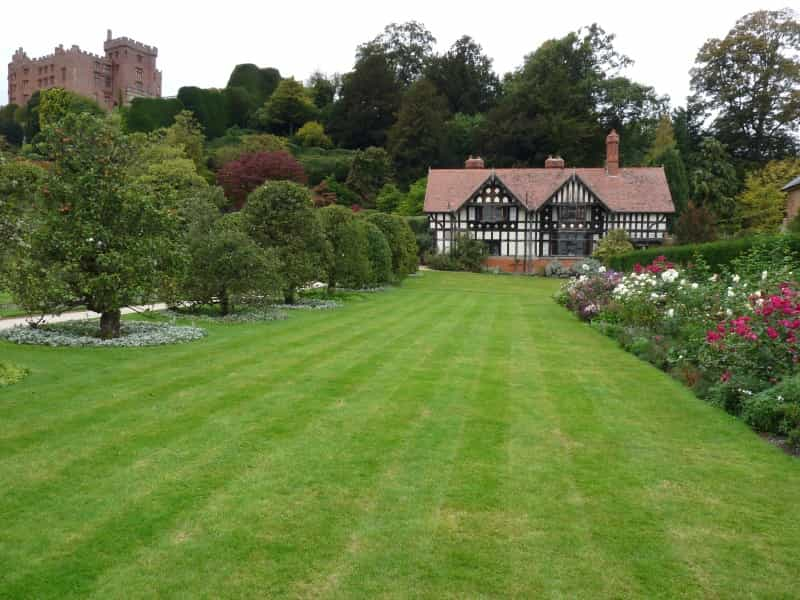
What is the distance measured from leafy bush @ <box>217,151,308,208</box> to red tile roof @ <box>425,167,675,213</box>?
10.4 m

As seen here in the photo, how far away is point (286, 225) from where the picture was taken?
17.5 metres

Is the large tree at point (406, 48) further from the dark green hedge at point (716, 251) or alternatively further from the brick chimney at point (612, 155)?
the dark green hedge at point (716, 251)

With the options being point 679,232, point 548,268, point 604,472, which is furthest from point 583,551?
point 548,268

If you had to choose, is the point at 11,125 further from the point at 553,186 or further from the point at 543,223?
the point at 543,223

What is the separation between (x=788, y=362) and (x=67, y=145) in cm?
1132

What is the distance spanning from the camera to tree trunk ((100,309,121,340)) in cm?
1118

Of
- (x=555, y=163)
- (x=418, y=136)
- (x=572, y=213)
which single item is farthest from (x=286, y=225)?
(x=418, y=136)

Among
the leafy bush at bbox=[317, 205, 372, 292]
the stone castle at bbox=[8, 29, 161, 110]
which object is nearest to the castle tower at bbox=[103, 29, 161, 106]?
the stone castle at bbox=[8, 29, 161, 110]

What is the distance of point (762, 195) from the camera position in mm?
42438

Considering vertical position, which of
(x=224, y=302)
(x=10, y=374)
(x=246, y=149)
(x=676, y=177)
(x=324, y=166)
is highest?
(x=246, y=149)

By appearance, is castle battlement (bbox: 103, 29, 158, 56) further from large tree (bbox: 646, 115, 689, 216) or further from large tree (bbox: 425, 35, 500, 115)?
large tree (bbox: 646, 115, 689, 216)

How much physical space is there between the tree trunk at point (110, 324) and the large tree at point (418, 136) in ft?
159

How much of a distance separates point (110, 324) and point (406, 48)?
7271 cm

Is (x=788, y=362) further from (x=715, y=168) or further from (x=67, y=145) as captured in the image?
(x=715, y=168)
